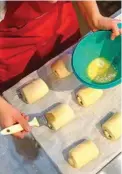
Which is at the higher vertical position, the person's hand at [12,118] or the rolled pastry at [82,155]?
the person's hand at [12,118]

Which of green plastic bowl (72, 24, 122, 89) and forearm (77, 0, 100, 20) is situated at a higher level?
forearm (77, 0, 100, 20)

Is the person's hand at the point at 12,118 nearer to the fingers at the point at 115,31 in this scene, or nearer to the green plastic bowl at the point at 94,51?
the green plastic bowl at the point at 94,51

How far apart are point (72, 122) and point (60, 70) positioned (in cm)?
15

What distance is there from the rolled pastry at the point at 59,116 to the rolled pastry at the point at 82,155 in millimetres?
83

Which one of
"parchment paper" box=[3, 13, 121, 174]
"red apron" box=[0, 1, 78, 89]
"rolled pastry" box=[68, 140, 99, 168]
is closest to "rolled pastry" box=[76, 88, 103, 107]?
"parchment paper" box=[3, 13, 121, 174]

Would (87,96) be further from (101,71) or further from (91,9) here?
(91,9)

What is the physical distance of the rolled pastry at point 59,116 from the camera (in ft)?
3.15

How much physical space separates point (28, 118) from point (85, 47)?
0.25 m

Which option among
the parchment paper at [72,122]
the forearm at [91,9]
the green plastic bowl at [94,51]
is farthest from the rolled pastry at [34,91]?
the forearm at [91,9]

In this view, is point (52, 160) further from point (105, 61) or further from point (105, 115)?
point (105, 61)

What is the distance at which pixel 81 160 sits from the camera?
0.91 metres

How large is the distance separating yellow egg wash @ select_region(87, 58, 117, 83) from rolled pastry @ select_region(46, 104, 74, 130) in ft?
0.36

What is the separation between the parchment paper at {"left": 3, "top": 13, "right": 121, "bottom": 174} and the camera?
3.03 ft

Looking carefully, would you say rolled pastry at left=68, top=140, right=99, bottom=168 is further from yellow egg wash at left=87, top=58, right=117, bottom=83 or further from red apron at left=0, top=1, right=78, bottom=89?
red apron at left=0, top=1, right=78, bottom=89
